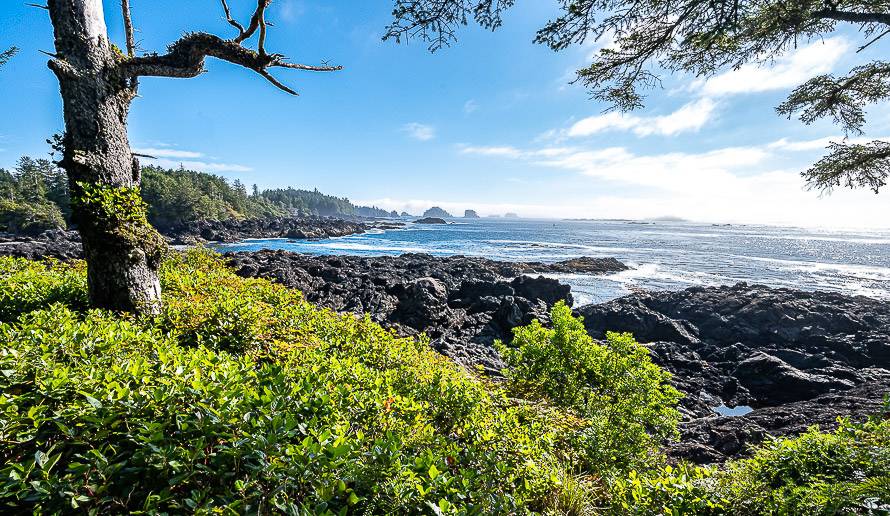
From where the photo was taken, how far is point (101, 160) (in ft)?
17.4

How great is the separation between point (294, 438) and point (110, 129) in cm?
587

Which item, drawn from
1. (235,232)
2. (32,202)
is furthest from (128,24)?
(32,202)

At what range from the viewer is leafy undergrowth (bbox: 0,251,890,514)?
79.4 inches

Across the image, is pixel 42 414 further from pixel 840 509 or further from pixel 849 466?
pixel 849 466

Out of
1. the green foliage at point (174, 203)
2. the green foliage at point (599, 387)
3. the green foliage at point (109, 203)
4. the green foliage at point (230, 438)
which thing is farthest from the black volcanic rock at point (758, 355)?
the green foliage at point (174, 203)

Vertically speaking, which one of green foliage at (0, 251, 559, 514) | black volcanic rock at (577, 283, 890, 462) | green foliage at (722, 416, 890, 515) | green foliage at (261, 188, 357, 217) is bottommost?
black volcanic rock at (577, 283, 890, 462)

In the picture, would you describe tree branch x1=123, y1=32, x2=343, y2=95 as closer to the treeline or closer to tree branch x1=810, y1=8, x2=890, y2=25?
tree branch x1=810, y1=8, x2=890, y2=25

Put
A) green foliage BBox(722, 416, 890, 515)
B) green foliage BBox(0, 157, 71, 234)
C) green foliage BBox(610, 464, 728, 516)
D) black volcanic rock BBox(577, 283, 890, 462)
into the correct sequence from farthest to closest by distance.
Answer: green foliage BBox(0, 157, 71, 234)
black volcanic rock BBox(577, 283, 890, 462)
green foliage BBox(610, 464, 728, 516)
green foliage BBox(722, 416, 890, 515)

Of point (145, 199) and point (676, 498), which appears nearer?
point (676, 498)

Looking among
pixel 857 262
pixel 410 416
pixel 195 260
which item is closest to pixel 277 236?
pixel 195 260

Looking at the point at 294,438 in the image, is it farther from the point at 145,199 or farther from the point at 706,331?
the point at 145,199

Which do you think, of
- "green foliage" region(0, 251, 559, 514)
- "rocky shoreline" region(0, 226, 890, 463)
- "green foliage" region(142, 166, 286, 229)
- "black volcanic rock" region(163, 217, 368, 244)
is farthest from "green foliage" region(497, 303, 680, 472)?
"green foliage" region(142, 166, 286, 229)

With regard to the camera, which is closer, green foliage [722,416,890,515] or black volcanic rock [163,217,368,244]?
green foliage [722,416,890,515]

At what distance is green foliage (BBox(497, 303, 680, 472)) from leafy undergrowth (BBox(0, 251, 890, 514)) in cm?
9
